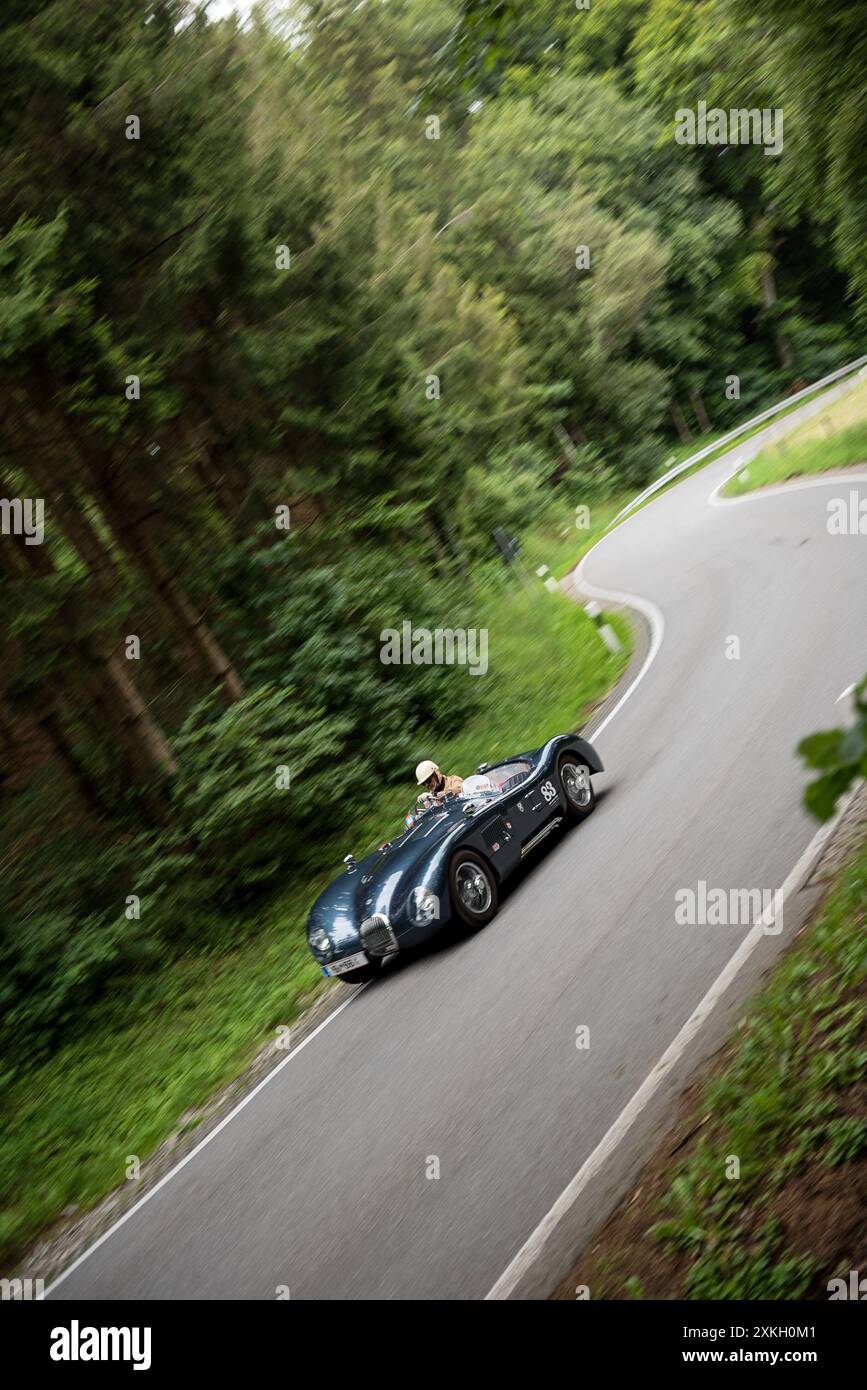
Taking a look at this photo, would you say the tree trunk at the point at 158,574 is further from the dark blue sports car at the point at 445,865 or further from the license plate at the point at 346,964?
the license plate at the point at 346,964

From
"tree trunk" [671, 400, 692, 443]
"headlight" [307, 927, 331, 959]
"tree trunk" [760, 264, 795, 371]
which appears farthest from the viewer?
"tree trunk" [760, 264, 795, 371]

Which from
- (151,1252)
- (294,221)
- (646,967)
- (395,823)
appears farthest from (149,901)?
(294,221)

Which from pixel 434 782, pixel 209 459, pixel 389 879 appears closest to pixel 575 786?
pixel 434 782

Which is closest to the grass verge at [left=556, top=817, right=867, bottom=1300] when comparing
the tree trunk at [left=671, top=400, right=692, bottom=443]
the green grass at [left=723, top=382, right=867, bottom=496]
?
the green grass at [left=723, top=382, right=867, bottom=496]

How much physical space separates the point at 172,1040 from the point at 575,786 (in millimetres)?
5144

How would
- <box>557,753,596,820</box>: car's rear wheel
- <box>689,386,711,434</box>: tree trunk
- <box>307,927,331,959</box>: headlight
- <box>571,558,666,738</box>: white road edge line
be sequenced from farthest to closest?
<box>689,386,711,434</box>: tree trunk, <box>571,558,666,738</box>: white road edge line, <box>557,753,596,820</box>: car's rear wheel, <box>307,927,331,959</box>: headlight

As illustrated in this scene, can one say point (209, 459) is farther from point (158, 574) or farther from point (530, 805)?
point (530, 805)

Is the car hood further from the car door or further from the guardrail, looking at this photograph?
the guardrail

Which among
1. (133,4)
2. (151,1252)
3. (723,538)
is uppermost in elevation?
(133,4)

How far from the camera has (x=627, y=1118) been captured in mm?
6117

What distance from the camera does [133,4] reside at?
14.4 m

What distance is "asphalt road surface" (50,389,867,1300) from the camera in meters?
6.18
